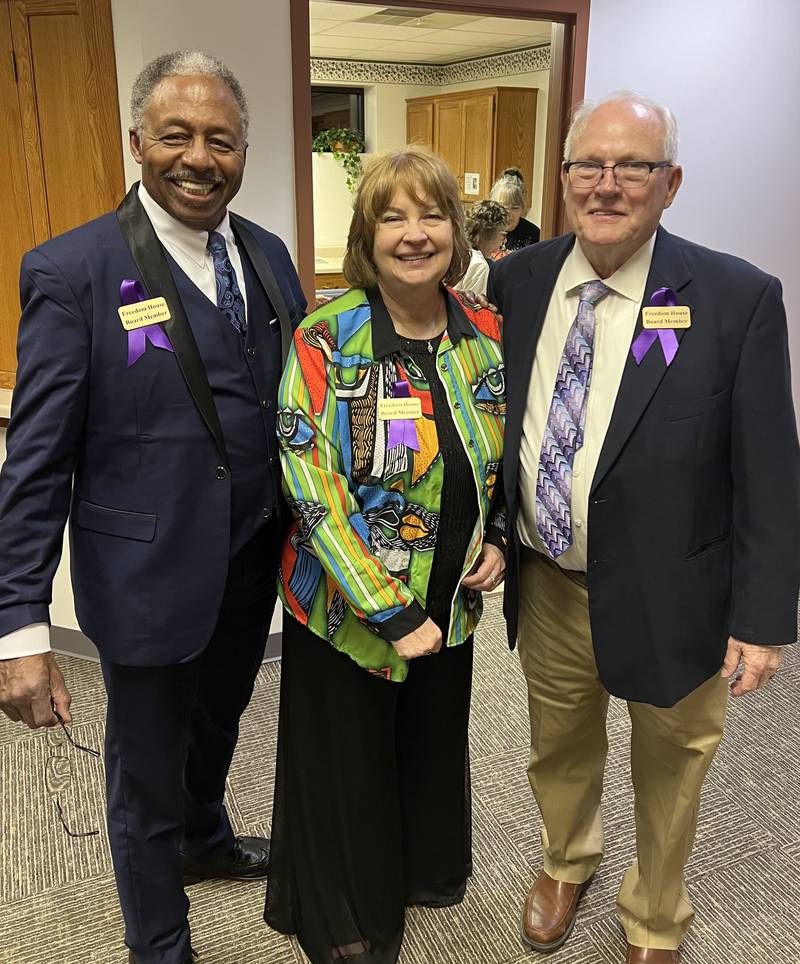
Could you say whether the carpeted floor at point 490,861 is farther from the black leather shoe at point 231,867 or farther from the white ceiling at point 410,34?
the white ceiling at point 410,34

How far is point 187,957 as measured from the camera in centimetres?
179

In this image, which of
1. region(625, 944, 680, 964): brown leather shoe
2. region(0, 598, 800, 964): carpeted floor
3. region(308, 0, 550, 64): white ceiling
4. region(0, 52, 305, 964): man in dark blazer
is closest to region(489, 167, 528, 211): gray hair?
region(308, 0, 550, 64): white ceiling

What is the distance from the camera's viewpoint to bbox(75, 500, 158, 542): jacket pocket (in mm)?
1441

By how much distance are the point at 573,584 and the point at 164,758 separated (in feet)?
2.91

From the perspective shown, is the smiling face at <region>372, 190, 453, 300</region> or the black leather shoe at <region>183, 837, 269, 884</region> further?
the black leather shoe at <region>183, 837, 269, 884</region>

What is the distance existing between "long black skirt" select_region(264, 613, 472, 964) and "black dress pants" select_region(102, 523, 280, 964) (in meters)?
0.14

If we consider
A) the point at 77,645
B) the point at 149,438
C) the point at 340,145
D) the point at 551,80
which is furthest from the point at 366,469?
the point at 340,145

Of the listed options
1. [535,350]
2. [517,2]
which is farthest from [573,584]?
[517,2]

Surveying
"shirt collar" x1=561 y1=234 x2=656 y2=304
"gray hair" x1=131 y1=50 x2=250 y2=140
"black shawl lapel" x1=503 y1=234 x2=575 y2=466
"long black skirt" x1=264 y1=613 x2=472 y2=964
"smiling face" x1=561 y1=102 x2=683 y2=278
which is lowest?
"long black skirt" x1=264 y1=613 x2=472 y2=964

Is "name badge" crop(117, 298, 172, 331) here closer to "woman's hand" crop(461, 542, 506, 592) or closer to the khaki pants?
"woman's hand" crop(461, 542, 506, 592)

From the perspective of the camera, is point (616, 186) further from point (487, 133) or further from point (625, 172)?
point (487, 133)

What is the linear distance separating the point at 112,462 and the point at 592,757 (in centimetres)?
125

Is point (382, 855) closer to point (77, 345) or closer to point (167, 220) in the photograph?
point (77, 345)

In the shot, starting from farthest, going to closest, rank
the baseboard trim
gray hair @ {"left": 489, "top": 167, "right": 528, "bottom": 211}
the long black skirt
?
gray hair @ {"left": 489, "top": 167, "right": 528, "bottom": 211}, the baseboard trim, the long black skirt
